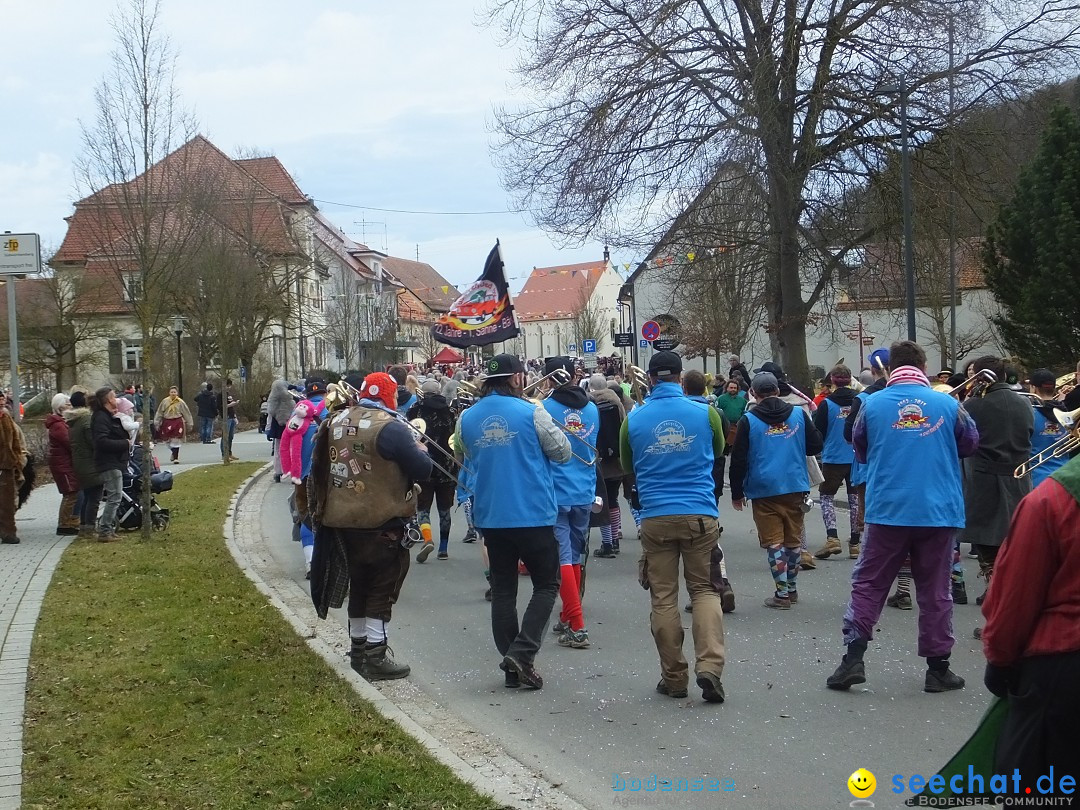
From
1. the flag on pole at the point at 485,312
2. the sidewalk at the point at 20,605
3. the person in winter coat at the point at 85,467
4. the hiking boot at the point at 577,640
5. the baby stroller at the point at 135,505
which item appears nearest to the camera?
the sidewalk at the point at 20,605

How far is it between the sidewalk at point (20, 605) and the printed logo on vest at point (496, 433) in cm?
290

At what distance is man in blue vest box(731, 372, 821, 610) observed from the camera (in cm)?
857

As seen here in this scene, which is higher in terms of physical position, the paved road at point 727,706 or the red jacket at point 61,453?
the red jacket at point 61,453

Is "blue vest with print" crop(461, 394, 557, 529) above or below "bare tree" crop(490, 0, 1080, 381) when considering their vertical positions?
below

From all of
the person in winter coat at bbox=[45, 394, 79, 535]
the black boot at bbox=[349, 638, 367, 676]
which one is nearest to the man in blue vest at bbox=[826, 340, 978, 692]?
the black boot at bbox=[349, 638, 367, 676]

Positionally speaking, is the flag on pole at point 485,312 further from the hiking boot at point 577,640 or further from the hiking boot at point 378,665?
the hiking boot at point 378,665

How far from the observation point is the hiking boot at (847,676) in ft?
20.1

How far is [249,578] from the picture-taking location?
390 inches

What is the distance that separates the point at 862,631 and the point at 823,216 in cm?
1739

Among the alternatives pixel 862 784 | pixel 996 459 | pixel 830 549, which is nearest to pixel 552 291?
pixel 830 549

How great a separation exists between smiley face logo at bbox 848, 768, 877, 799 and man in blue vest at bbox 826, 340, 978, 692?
1331 millimetres

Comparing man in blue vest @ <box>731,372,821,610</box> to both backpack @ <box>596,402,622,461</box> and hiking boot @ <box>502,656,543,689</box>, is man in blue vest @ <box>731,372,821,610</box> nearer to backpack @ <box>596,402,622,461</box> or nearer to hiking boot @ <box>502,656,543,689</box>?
backpack @ <box>596,402,622,461</box>

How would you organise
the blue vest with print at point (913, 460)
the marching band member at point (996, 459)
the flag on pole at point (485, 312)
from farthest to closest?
1. the flag on pole at point (485, 312)
2. the marching band member at point (996, 459)
3. the blue vest with print at point (913, 460)

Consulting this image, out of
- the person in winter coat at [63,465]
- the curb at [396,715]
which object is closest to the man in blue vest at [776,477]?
the curb at [396,715]
